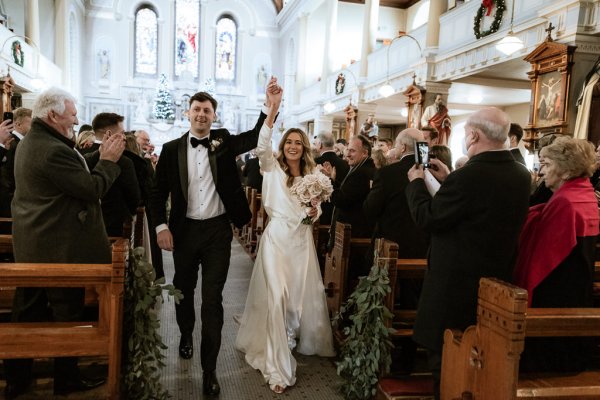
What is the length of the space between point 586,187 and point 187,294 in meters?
2.55

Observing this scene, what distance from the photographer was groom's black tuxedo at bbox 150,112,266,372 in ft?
10.5

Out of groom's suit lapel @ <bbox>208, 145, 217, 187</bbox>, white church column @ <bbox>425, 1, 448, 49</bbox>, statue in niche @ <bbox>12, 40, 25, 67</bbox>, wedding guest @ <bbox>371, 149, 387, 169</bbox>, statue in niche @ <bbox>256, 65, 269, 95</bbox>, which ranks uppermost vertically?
statue in niche @ <bbox>256, 65, 269, 95</bbox>

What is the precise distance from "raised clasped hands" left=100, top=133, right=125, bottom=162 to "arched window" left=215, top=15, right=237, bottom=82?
23184 mm

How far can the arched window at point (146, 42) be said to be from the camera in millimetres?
23891

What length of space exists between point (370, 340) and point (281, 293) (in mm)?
713

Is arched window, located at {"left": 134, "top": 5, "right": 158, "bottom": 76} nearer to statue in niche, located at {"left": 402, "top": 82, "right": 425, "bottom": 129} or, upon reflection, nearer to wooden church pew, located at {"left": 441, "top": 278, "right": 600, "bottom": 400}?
statue in niche, located at {"left": 402, "top": 82, "right": 425, "bottom": 129}

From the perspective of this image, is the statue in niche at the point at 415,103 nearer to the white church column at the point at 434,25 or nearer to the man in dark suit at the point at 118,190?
the white church column at the point at 434,25

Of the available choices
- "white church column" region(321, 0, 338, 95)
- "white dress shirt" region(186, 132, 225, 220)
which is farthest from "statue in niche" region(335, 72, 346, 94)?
"white dress shirt" region(186, 132, 225, 220)

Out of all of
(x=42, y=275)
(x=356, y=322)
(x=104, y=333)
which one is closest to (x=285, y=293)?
(x=356, y=322)

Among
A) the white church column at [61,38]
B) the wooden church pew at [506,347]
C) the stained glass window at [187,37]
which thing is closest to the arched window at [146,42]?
the stained glass window at [187,37]

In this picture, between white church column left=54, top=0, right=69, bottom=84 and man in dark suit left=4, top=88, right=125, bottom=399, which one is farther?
white church column left=54, top=0, right=69, bottom=84

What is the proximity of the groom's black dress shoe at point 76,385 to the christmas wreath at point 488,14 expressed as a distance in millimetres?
8123

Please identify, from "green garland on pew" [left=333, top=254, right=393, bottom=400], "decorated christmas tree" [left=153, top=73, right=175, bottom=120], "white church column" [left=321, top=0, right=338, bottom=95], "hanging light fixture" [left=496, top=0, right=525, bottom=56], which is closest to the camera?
"green garland on pew" [left=333, top=254, right=393, bottom=400]

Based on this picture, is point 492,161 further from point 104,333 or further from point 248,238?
point 248,238
